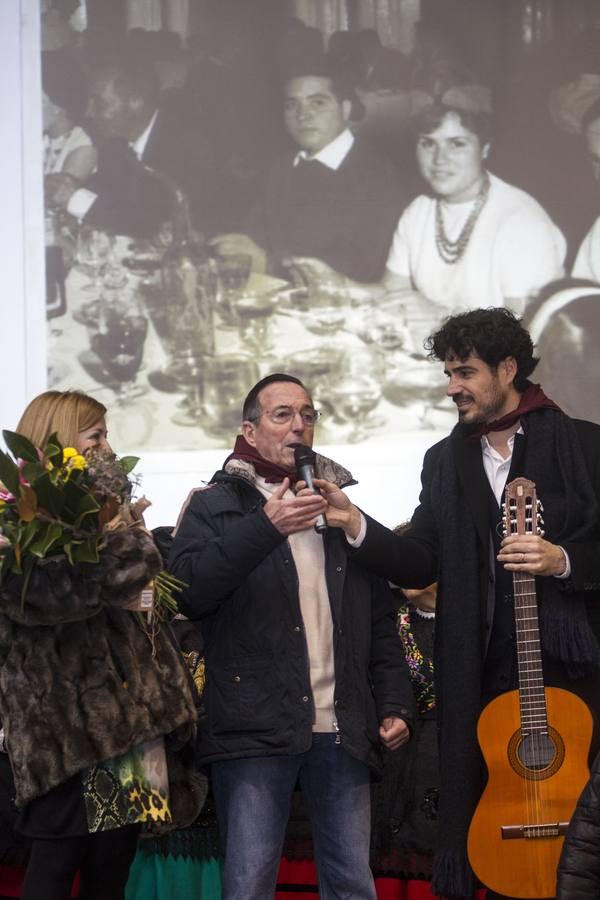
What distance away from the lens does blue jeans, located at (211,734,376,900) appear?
2.60 m

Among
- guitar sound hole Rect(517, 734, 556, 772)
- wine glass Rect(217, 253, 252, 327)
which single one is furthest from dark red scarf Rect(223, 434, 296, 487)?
wine glass Rect(217, 253, 252, 327)

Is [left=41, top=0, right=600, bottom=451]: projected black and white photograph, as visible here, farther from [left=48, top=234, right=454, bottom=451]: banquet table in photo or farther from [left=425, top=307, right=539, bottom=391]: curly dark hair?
[left=425, top=307, right=539, bottom=391]: curly dark hair

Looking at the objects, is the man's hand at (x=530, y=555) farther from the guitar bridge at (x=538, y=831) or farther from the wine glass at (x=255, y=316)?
the wine glass at (x=255, y=316)

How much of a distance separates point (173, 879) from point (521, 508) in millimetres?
1594

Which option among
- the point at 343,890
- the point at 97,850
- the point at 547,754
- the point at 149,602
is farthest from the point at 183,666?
the point at 547,754

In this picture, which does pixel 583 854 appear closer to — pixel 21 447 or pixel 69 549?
pixel 69 549

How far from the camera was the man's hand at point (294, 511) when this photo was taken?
2.65m

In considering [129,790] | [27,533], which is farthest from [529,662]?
[27,533]

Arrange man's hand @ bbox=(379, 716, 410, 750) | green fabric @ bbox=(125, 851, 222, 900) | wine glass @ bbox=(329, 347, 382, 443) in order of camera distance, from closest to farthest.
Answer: man's hand @ bbox=(379, 716, 410, 750), green fabric @ bbox=(125, 851, 222, 900), wine glass @ bbox=(329, 347, 382, 443)

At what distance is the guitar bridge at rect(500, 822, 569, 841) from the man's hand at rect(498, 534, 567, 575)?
64cm

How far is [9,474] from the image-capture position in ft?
8.00

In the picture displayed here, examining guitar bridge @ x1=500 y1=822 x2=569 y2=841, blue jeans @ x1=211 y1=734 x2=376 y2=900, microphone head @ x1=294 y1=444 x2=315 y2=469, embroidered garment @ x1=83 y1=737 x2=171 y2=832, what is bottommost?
guitar bridge @ x1=500 y1=822 x2=569 y2=841

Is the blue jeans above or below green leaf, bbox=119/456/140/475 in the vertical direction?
below

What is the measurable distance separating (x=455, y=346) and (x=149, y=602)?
122 cm
